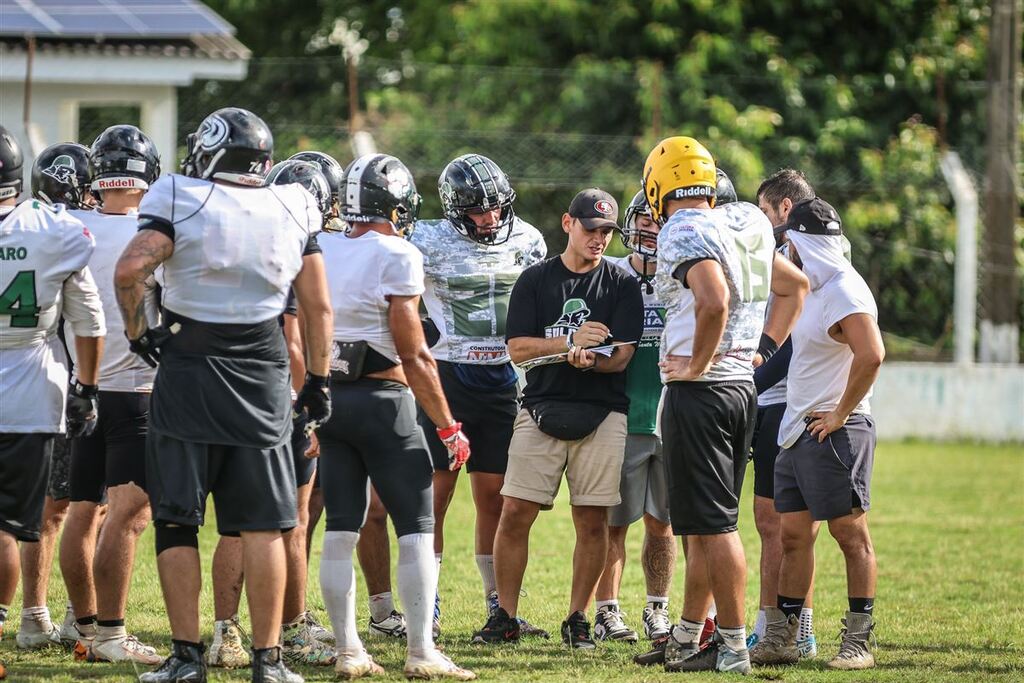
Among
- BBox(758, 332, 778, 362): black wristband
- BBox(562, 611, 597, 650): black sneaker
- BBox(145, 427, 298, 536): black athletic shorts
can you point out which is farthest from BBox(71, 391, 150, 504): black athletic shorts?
BBox(758, 332, 778, 362): black wristband

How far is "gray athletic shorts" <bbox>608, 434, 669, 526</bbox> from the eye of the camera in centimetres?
745

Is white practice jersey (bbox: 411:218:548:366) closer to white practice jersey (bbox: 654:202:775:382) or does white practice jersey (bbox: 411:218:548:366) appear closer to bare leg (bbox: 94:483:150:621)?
white practice jersey (bbox: 654:202:775:382)

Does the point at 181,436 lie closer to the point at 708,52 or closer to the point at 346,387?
the point at 346,387

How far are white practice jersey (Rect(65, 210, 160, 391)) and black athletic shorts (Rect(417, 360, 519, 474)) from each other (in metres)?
1.77

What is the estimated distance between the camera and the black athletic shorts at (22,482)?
5.97 meters

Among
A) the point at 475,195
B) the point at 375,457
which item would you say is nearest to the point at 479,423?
the point at 475,195

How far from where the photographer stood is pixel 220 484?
5629mm

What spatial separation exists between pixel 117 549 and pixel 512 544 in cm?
192

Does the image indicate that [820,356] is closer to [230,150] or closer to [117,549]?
[230,150]

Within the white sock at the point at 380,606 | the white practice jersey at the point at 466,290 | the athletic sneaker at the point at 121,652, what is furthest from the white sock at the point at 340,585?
the white practice jersey at the point at 466,290

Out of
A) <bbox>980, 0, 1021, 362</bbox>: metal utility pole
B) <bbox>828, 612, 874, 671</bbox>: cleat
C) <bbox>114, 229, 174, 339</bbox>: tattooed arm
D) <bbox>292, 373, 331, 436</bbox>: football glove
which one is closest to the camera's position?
<bbox>114, 229, 174, 339</bbox>: tattooed arm

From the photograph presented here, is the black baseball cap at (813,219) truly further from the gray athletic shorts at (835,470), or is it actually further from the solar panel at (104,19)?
the solar panel at (104,19)

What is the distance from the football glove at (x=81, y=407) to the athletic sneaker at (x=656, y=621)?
295 centimetres

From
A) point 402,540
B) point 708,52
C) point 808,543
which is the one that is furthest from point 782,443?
point 708,52
